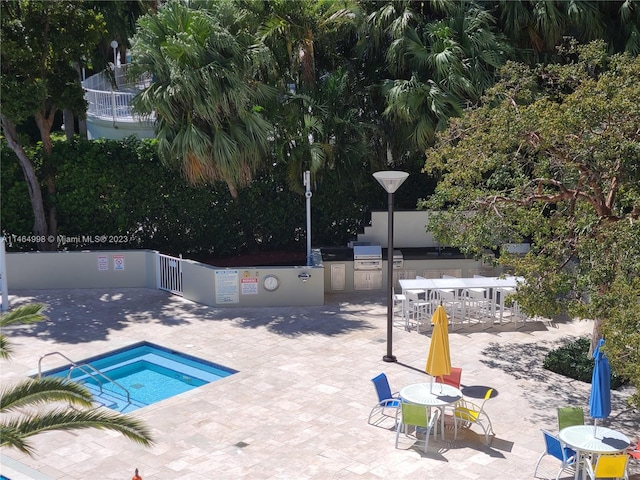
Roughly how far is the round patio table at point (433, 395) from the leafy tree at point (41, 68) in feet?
41.1

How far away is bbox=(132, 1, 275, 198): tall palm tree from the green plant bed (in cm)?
877

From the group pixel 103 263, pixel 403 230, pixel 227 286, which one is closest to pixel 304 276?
pixel 227 286

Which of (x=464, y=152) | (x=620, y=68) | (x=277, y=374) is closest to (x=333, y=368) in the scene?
(x=277, y=374)

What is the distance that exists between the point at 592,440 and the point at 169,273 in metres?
12.5

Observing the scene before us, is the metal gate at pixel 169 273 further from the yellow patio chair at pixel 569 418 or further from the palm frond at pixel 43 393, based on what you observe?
the yellow patio chair at pixel 569 418

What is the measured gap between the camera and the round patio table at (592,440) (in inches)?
438

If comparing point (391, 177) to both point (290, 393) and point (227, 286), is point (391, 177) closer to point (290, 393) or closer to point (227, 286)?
point (290, 393)

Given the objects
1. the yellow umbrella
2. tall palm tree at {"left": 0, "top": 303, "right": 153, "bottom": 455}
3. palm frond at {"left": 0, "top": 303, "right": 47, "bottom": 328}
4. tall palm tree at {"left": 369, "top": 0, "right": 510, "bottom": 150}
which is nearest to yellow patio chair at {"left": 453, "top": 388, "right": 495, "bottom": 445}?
the yellow umbrella

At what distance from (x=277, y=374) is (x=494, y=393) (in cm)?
407

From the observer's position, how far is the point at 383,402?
44.1 feet

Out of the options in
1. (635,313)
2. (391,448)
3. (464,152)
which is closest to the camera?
(635,313)

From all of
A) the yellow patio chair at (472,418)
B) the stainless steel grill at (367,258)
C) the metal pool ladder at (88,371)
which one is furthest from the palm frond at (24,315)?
the stainless steel grill at (367,258)

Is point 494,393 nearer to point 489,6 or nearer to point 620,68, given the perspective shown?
point 620,68

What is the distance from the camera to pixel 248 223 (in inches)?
891
